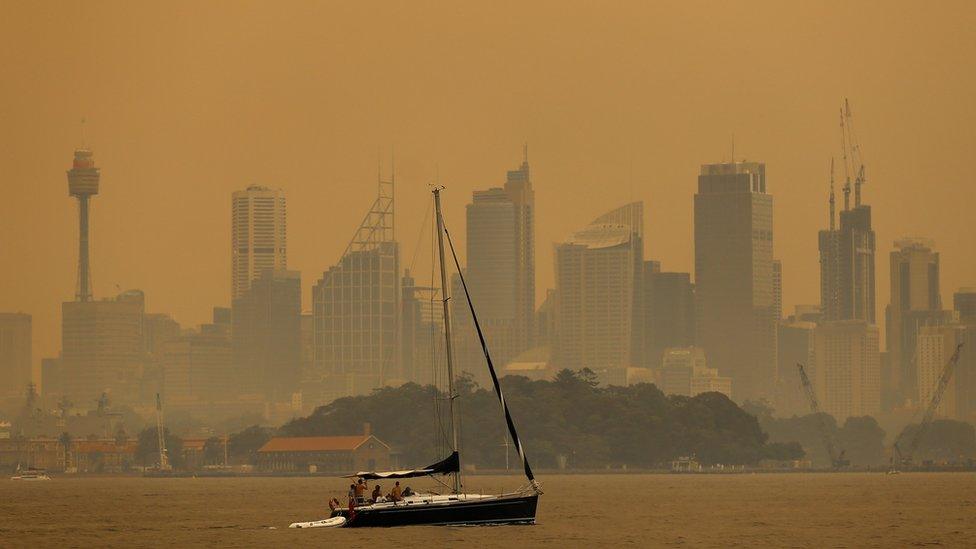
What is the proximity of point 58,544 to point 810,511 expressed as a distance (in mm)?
63036

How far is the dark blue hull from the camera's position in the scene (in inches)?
4742

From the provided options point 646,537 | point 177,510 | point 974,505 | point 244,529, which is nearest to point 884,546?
point 646,537

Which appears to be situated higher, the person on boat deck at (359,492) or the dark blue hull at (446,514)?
the person on boat deck at (359,492)

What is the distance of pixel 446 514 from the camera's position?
121 metres

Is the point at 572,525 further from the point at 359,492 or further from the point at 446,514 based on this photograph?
the point at 446,514

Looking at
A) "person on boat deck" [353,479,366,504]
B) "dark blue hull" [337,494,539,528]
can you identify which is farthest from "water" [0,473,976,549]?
"person on boat deck" [353,479,366,504]

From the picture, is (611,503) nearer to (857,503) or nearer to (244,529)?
(857,503)

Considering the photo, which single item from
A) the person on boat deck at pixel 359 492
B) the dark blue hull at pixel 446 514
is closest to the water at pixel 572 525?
the dark blue hull at pixel 446 514

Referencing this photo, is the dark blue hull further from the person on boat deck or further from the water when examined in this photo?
the water

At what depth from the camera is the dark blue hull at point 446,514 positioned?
120 metres

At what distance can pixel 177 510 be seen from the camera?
178375mm

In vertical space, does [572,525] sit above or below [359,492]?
below

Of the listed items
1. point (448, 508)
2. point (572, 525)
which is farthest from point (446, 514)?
point (572, 525)

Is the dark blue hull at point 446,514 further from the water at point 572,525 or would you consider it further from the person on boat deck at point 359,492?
the water at point 572,525
